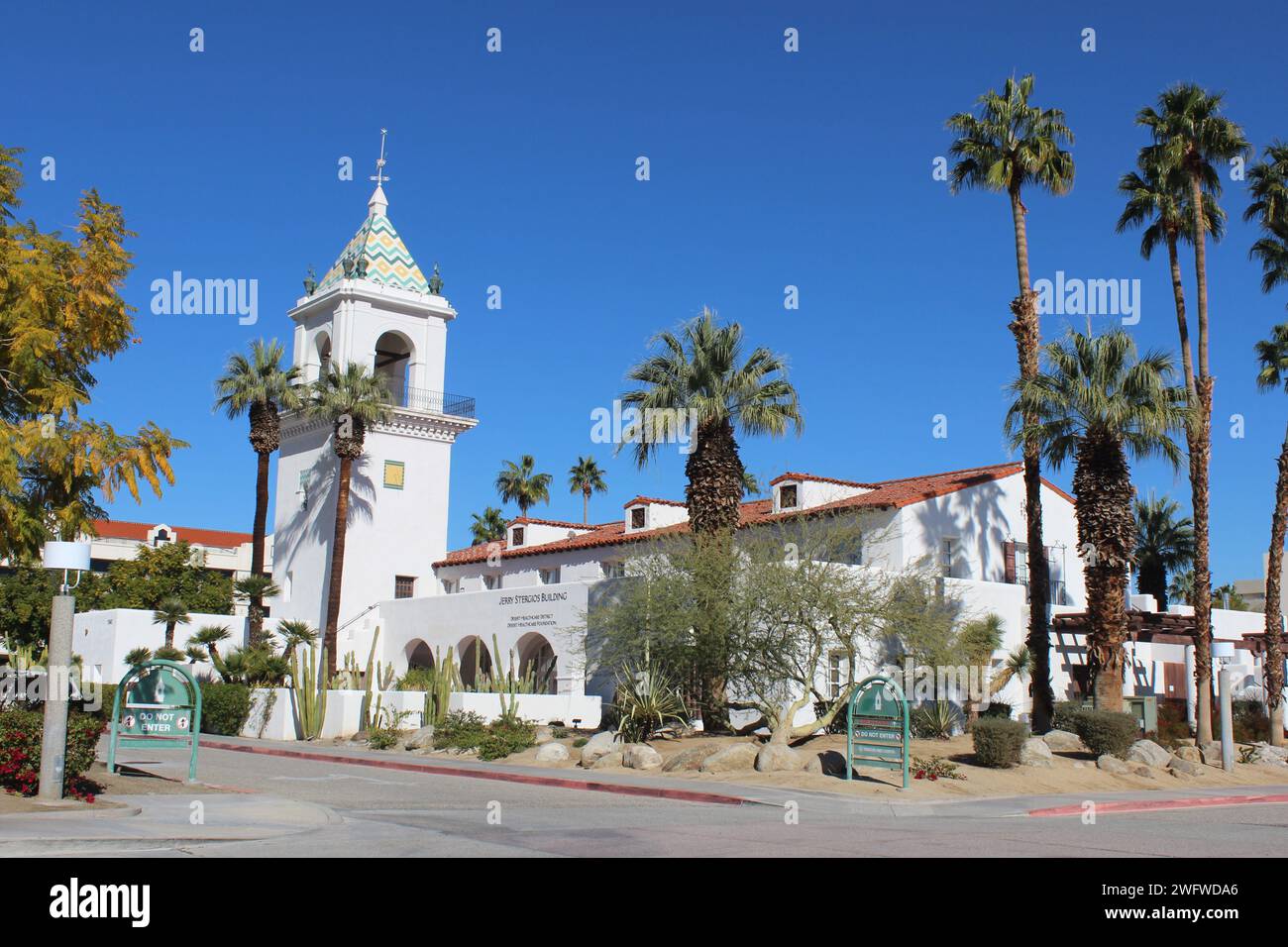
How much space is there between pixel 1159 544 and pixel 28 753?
46.6m

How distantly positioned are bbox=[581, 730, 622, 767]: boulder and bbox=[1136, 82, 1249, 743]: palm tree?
1557 centimetres

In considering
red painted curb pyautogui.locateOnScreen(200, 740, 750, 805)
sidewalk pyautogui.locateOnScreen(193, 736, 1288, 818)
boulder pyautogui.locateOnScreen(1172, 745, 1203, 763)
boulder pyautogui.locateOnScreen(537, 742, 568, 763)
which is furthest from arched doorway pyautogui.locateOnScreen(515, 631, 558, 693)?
boulder pyautogui.locateOnScreen(1172, 745, 1203, 763)

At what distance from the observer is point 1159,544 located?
50.7 meters

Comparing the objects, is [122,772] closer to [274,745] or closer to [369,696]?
[274,745]

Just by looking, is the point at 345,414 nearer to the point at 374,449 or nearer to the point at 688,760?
the point at 374,449

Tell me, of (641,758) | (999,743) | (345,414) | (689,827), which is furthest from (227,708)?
(689,827)

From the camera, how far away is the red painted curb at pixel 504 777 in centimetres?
1919

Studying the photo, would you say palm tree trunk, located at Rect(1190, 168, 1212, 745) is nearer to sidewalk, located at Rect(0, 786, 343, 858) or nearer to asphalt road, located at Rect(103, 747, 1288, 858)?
asphalt road, located at Rect(103, 747, 1288, 858)

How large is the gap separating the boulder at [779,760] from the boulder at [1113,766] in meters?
6.75

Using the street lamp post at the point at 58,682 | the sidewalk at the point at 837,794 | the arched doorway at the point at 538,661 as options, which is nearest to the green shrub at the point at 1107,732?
the sidewalk at the point at 837,794

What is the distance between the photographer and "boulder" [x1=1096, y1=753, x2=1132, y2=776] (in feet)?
80.1
